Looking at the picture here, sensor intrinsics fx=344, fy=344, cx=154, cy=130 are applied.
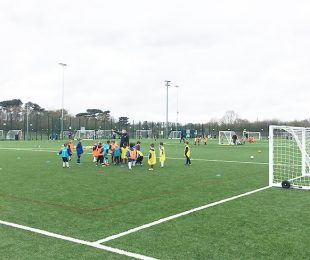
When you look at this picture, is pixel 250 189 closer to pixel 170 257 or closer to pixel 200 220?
pixel 200 220

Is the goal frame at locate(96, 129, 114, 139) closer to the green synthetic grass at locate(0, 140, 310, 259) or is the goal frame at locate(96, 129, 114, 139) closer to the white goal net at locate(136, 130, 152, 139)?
the white goal net at locate(136, 130, 152, 139)

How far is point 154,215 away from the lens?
815 centimetres

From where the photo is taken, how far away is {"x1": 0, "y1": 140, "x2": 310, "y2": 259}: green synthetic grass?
5848 mm

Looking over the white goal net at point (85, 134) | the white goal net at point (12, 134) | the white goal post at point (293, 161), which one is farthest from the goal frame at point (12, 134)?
the white goal post at point (293, 161)

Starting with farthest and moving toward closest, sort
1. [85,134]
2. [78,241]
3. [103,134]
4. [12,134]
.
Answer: [103,134] < [85,134] < [12,134] < [78,241]

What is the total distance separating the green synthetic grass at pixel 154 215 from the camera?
19.2 feet

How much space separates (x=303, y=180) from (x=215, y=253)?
33.3 feet

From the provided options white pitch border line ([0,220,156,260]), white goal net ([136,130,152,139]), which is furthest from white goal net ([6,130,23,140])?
white pitch border line ([0,220,156,260])

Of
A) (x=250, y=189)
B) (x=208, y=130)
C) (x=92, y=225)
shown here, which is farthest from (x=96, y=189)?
(x=208, y=130)

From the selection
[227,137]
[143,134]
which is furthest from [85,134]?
[227,137]

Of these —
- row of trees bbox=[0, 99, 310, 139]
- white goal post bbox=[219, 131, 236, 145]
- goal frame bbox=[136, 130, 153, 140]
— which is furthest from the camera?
goal frame bbox=[136, 130, 153, 140]

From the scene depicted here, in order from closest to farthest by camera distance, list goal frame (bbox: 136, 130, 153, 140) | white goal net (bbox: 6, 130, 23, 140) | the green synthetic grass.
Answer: the green synthetic grass
white goal net (bbox: 6, 130, 23, 140)
goal frame (bbox: 136, 130, 153, 140)

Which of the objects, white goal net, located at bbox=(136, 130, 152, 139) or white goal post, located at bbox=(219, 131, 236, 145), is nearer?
white goal post, located at bbox=(219, 131, 236, 145)

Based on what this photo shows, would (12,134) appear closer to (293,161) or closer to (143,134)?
(143,134)
